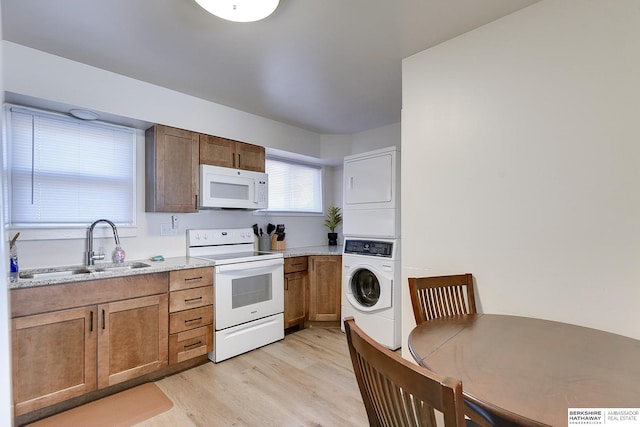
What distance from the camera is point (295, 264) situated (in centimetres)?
335

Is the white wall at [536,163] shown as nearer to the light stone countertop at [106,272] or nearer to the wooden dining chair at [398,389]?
the wooden dining chair at [398,389]

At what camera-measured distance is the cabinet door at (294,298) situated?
3248 millimetres

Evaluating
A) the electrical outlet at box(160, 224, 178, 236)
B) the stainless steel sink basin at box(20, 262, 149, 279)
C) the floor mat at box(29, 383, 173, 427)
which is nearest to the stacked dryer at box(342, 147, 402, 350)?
the electrical outlet at box(160, 224, 178, 236)

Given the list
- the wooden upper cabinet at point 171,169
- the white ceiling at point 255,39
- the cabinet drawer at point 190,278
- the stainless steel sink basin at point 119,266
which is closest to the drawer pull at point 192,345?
the cabinet drawer at point 190,278

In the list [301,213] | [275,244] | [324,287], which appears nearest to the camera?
[324,287]

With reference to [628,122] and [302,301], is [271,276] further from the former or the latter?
[628,122]

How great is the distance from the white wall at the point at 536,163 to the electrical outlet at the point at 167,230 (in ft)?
7.19

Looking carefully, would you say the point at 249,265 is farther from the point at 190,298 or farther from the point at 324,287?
the point at 324,287

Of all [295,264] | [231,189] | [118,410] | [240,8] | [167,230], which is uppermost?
[240,8]

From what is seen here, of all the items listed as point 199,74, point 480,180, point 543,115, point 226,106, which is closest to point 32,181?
point 199,74

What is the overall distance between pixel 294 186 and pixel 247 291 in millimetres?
1722

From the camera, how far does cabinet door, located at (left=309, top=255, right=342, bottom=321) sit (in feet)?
11.3

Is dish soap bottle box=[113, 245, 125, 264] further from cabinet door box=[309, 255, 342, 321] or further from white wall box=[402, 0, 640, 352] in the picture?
white wall box=[402, 0, 640, 352]

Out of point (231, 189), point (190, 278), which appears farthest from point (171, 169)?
point (190, 278)
